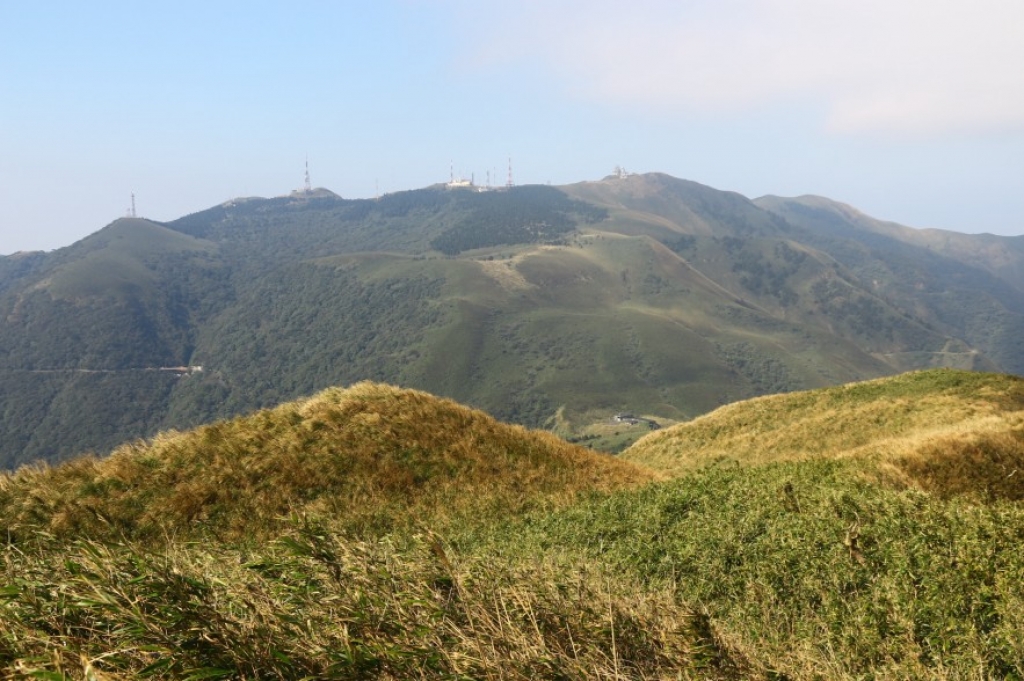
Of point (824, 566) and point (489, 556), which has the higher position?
point (489, 556)

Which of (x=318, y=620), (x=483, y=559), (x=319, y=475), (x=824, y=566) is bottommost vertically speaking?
(x=319, y=475)

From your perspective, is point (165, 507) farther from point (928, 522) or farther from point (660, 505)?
point (928, 522)

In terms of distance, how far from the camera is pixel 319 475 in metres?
20.0

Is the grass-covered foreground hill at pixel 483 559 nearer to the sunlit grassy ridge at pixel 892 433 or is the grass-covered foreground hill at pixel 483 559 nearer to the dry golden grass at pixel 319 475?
the dry golden grass at pixel 319 475

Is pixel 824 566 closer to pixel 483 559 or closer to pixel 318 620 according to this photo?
pixel 483 559

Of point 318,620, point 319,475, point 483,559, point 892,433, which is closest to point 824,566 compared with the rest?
point 483,559

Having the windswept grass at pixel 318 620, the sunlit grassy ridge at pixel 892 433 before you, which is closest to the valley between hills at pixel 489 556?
the windswept grass at pixel 318 620

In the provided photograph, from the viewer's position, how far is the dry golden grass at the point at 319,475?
1675cm

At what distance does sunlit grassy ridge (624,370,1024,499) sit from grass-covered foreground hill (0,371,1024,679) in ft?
0.86

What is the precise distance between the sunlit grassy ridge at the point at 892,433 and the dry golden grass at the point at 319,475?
7.66 m

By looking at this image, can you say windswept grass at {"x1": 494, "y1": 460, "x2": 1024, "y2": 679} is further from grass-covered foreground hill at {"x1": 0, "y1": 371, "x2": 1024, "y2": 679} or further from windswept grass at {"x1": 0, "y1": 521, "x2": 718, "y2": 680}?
windswept grass at {"x1": 0, "y1": 521, "x2": 718, "y2": 680}

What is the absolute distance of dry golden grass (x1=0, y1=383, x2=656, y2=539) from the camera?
16.8 meters

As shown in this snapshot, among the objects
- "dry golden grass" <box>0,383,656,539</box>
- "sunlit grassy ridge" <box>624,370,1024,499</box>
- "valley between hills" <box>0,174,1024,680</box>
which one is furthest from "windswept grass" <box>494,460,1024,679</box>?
"dry golden grass" <box>0,383,656,539</box>

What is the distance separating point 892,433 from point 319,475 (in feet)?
74.0
